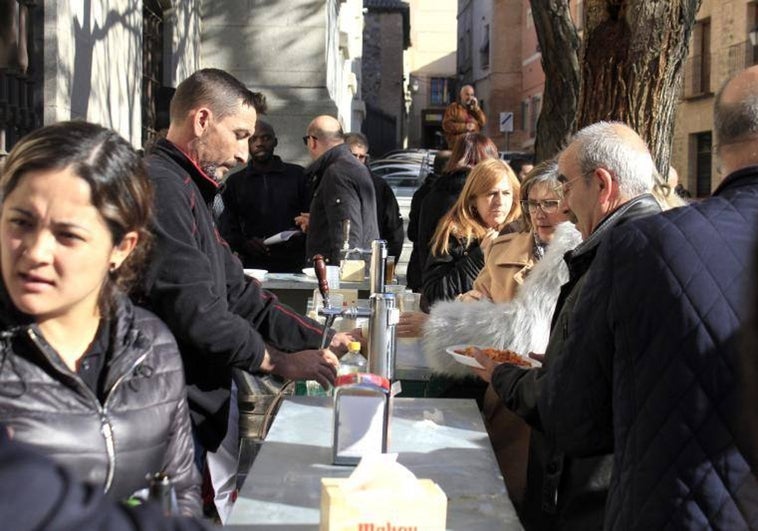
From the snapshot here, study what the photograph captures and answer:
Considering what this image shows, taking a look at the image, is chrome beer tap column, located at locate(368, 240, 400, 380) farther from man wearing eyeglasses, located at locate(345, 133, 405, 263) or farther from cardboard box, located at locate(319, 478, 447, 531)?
man wearing eyeglasses, located at locate(345, 133, 405, 263)

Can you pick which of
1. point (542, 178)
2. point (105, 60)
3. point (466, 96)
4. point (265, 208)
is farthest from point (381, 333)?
point (466, 96)

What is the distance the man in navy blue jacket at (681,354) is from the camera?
2.24m

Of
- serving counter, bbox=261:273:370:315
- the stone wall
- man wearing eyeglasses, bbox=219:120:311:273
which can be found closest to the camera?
the stone wall

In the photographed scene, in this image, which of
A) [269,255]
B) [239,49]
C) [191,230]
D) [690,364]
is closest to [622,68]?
[269,255]

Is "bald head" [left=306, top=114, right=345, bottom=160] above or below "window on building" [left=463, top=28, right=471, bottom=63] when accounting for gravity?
below

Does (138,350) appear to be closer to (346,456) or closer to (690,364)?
(346,456)

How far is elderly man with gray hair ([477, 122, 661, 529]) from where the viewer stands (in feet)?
9.73

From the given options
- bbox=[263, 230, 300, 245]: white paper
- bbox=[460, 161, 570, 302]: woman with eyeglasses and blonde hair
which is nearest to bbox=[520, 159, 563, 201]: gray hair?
bbox=[460, 161, 570, 302]: woman with eyeglasses and blonde hair

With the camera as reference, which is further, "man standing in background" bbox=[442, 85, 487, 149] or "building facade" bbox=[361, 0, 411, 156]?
"building facade" bbox=[361, 0, 411, 156]

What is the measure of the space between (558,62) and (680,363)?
25.1ft

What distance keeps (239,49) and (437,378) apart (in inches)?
348

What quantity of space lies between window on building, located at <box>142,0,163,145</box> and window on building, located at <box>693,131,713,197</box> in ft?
76.0

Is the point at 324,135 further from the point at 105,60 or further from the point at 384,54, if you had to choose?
the point at 384,54

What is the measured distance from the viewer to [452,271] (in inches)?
210
